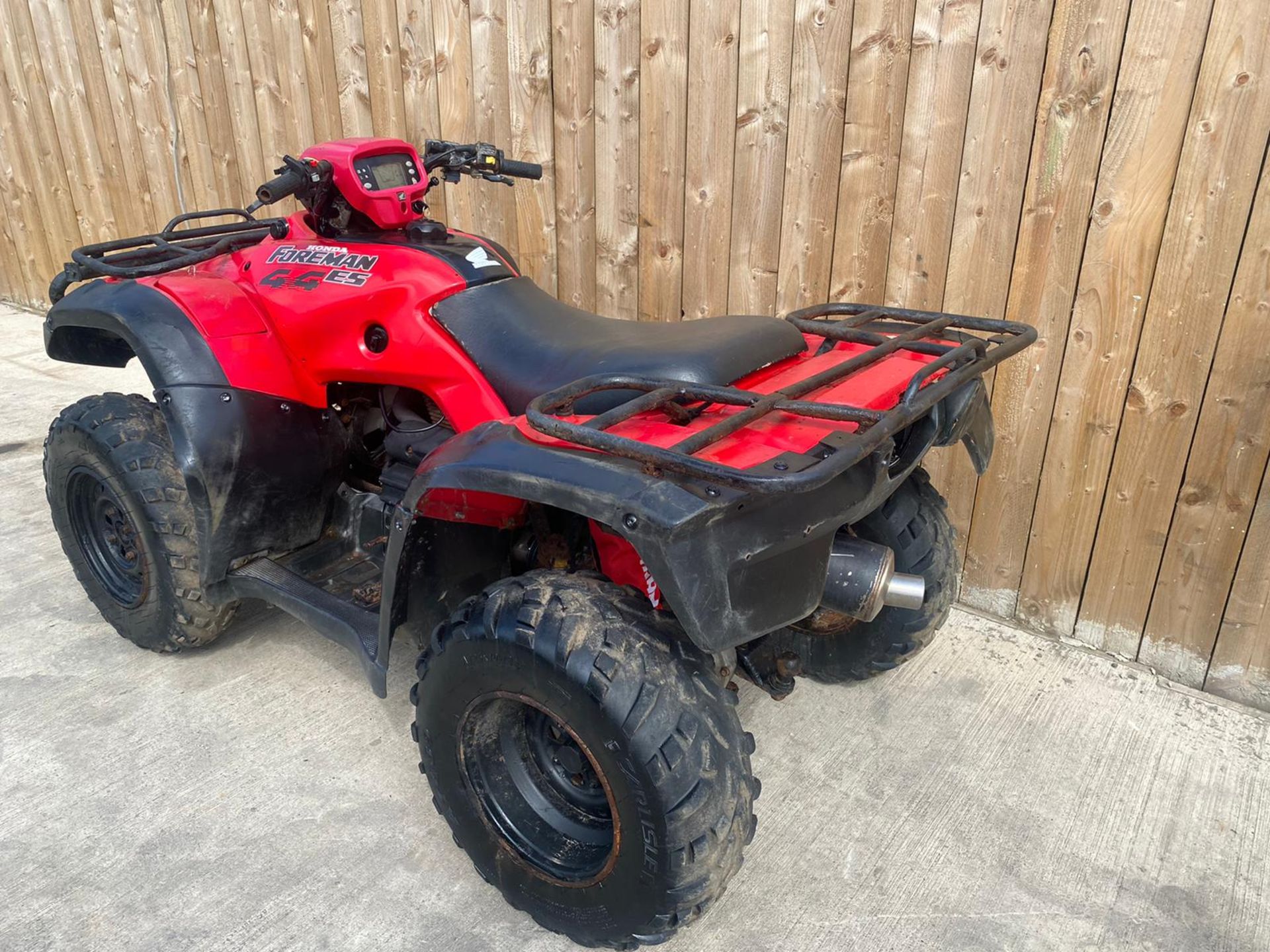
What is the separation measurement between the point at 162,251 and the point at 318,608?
132 cm

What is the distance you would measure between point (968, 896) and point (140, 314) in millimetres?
2667

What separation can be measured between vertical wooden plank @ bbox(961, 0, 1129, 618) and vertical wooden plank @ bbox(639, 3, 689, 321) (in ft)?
4.22

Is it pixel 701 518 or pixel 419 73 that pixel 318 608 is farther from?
pixel 419 73

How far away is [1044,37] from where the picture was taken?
2.79m

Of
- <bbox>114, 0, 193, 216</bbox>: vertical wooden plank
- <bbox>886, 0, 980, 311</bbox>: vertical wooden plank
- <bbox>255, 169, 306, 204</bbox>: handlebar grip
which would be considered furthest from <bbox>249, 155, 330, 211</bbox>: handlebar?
<bbox>114, 0, 193, 216</bbox>: vertical wooden plank

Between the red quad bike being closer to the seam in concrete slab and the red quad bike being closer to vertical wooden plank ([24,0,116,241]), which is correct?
the seam in concrete slab

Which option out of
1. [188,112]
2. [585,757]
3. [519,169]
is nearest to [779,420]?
[585,757]

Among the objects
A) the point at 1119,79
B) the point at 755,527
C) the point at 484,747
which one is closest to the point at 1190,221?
the point at 1119,79

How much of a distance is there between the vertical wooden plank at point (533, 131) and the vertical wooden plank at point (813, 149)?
110cm

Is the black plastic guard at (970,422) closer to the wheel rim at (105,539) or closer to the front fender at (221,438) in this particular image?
the front fender at (221,438)

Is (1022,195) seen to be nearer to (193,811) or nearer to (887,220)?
(887,220)

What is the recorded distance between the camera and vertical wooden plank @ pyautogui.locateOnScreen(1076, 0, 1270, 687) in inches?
100

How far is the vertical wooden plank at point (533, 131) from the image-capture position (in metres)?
3.91

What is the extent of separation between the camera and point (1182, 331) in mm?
2795
